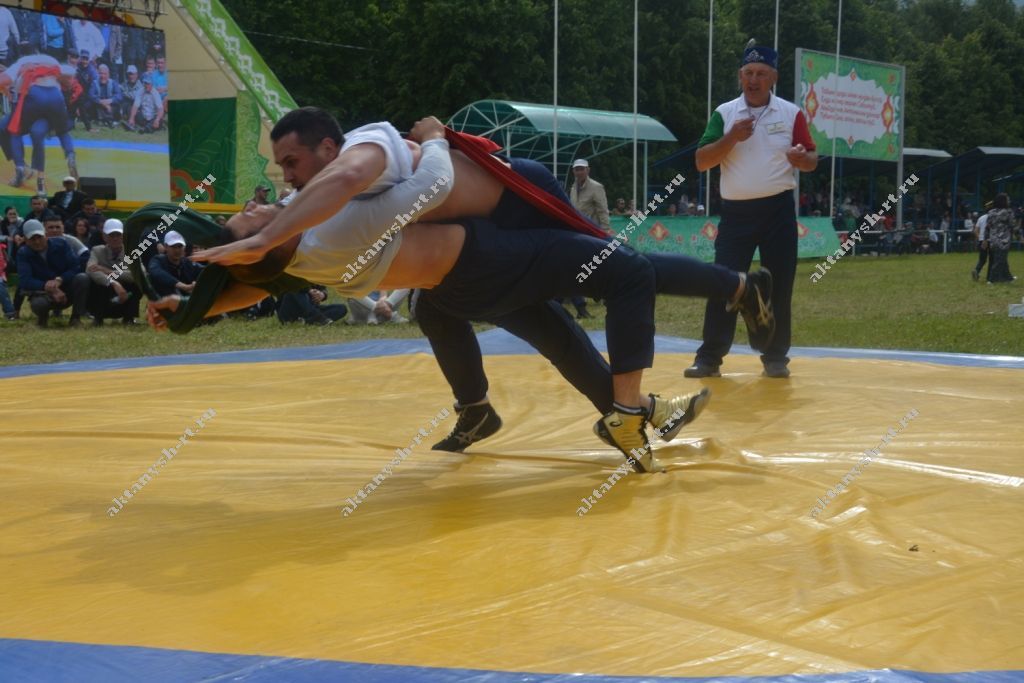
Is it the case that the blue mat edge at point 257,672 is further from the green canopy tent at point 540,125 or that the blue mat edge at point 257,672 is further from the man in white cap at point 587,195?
the green canopy tent at point 540,125

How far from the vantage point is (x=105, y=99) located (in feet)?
59.6

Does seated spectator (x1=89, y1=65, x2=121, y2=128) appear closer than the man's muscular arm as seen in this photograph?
No

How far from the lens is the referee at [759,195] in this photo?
5148mm

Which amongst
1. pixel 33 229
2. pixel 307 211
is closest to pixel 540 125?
pixel 33 229

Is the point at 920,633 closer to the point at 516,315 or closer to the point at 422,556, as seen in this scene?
the point at 422,556

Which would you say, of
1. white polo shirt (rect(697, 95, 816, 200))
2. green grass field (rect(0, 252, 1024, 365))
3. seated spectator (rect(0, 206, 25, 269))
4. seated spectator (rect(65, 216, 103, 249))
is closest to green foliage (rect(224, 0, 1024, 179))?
seated spectator (rect(0, 206, 25, 269))

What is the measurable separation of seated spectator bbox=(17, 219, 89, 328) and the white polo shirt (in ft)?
21.2

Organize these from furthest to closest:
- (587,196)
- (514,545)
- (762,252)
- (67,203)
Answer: (67,203), (587,196), (762,252), (514,545)

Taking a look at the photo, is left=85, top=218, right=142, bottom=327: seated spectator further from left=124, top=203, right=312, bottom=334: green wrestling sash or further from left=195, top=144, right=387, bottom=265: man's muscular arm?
left=195, top=144, right=387, bottom=265: man's muscular arm

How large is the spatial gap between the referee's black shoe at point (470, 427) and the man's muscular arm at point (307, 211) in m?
Answer: 1.11

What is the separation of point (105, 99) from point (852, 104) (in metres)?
15.3

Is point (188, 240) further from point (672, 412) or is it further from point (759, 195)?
point (759, 195)

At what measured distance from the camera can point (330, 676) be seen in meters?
1.84

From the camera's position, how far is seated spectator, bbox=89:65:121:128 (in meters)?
18.0
